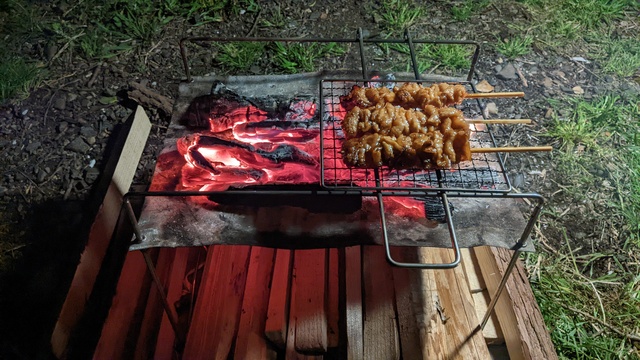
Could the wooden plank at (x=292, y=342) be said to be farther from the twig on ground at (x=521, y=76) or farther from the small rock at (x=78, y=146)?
the twig on ground at (x=521, y=76)

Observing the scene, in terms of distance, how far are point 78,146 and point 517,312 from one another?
203 inches

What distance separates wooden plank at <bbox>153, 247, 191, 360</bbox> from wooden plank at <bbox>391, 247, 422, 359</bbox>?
5.95 feet

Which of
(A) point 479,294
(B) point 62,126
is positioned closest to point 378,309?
(A) point 479,294

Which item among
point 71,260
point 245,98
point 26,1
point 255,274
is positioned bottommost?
point 71,260

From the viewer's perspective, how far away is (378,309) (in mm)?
3531

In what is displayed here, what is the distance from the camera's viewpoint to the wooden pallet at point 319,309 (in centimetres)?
336

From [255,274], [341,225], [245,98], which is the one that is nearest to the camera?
[341,225]

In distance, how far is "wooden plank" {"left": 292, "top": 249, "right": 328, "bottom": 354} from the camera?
3.34 metres

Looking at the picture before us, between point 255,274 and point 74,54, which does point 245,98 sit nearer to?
point 255,274

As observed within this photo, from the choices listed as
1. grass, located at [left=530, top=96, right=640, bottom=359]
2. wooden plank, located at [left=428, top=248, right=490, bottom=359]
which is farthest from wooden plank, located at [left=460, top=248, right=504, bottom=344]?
grass, located at [left=530, top=96, right=640, bottom=359]

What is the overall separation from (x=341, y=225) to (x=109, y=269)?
2477 millimetres

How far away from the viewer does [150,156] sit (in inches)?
205

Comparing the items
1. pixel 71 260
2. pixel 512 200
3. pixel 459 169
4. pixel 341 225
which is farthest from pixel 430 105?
pixel 71 260

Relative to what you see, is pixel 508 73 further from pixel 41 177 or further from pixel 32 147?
pixel 32 147
